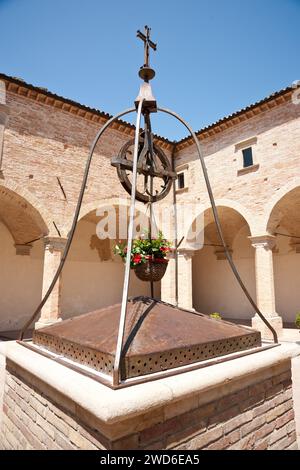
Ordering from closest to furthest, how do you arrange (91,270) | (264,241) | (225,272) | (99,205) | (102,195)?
1. (264,241)
2. (99,205)
3. (102,195)
4. (91,270)
5. (225,272)

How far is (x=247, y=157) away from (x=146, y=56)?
337 inches

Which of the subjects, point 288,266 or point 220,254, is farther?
point 220,254

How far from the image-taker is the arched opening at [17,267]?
10805 millimetres

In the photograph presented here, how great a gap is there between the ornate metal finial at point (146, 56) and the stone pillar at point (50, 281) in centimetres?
692

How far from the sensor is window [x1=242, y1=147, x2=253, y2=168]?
10578 millimetres

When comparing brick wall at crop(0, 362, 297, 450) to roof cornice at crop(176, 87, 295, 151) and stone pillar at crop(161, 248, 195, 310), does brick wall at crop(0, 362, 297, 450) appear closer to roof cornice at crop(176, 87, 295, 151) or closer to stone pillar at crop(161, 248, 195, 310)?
stone pillar at crop(161, 248, 195, 310)

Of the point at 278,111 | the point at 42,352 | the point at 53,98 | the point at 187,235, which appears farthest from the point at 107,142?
the point at 42,352

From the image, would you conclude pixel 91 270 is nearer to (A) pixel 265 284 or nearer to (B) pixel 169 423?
(A) pixel 265 284

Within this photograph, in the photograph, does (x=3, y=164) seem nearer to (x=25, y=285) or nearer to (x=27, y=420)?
(x=25, y=285)

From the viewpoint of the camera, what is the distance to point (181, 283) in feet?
38.5

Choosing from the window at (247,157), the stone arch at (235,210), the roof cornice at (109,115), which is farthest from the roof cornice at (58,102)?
the window at (247,157)

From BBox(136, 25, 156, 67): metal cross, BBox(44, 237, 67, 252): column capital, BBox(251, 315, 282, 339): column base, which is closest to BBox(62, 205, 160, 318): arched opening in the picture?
BBox(44, 237, 67, 252): column capital

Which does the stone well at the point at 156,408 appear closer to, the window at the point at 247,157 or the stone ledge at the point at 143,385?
Answer: the stone ledge at the point at 143,385

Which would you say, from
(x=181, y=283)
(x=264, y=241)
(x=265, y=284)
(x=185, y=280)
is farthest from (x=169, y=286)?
(x=264, y=241)
